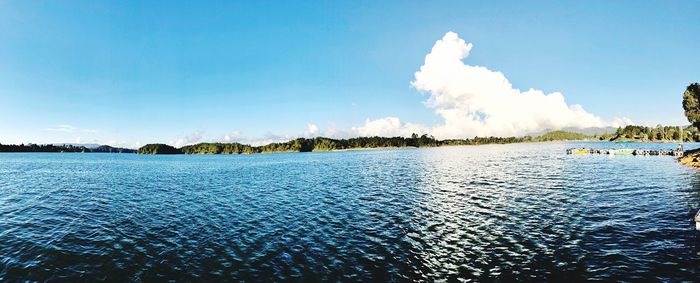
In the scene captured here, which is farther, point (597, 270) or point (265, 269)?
point (265, 269)

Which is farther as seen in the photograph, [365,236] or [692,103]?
[692,103]

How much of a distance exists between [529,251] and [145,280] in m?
26.3

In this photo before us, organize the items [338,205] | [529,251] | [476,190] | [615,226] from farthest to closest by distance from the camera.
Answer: [476,190], [338,205], [615,226], [529,251]

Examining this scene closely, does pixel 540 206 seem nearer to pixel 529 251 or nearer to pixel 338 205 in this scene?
pixel 529 251

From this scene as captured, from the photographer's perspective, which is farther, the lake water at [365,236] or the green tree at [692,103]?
the green tree at [692,103]

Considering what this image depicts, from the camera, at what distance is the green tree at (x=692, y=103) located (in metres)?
103

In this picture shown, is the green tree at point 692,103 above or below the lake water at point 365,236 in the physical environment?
above

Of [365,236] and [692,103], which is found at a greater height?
[692,103]

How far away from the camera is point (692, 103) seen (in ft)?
343

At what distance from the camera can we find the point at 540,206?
39812 mm

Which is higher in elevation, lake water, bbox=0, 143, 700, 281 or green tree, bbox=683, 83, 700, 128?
green tree, bbox=683, 83, 700, 128

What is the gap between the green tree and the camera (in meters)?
103

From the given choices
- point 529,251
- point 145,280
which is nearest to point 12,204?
point 145,280

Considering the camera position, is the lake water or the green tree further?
the green tree
